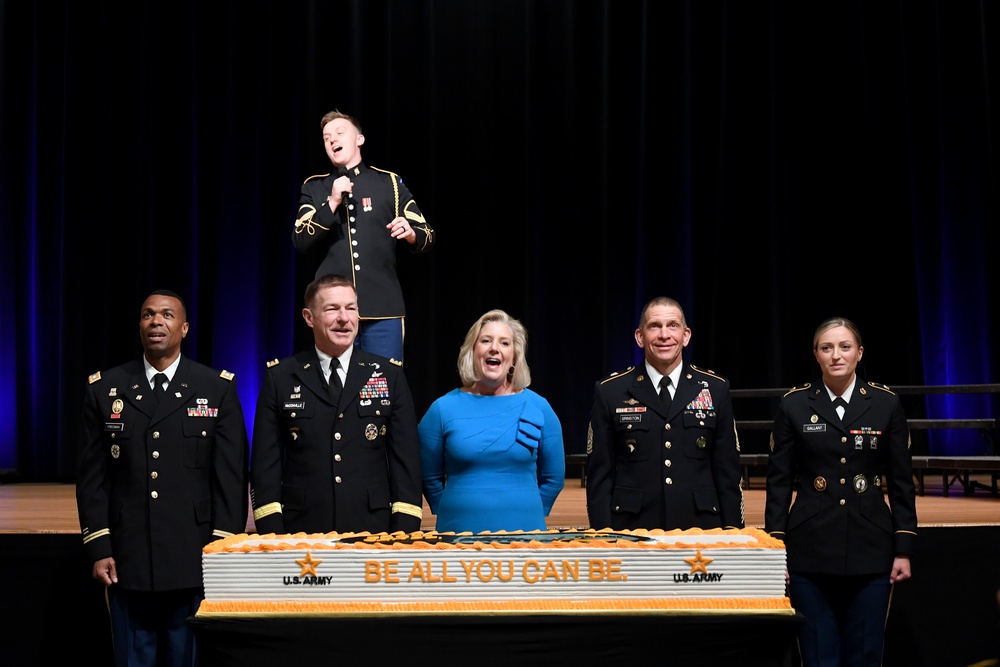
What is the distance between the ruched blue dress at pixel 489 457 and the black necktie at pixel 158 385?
2.62ft

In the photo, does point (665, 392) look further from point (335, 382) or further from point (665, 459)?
point (335, 382)

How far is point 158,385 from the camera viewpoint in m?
3.14

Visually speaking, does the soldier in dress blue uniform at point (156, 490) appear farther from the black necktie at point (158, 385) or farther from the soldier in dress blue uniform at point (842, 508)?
the soldier in dress blue uniform at point (842, 508)

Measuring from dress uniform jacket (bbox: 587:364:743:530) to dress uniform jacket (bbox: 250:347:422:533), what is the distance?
0.61 m

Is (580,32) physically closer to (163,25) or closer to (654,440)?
(163,25)

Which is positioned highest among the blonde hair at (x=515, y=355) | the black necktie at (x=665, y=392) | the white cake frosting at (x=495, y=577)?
the blonde hair at (x=515, y=355)

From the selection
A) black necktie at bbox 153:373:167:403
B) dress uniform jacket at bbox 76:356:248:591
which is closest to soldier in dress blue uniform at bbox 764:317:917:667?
dress uniform jacket at bbox 76:356:248:591

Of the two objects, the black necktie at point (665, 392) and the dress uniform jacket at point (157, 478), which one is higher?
the black necktie at point (665, 392)

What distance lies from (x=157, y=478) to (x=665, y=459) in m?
1.55

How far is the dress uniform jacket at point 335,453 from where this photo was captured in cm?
297

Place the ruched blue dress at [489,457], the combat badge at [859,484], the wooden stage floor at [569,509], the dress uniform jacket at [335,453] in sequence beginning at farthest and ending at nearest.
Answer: the wooden stage floor at [569,509] → the combat badge at [859,484] → the ruched blue dress at [489,457] → the dress uniform jacket at [335,453]

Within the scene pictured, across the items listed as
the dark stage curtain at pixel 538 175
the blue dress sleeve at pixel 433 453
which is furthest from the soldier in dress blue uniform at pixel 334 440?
the dark stage curtain at pixel 538 175

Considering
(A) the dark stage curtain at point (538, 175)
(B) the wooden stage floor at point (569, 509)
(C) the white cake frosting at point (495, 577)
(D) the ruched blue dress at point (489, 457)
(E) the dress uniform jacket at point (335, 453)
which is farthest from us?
(A) the dark stage curtain at point (538, 175)

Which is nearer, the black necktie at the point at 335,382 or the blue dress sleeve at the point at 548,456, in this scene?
the black necktie at the point at 335,382
